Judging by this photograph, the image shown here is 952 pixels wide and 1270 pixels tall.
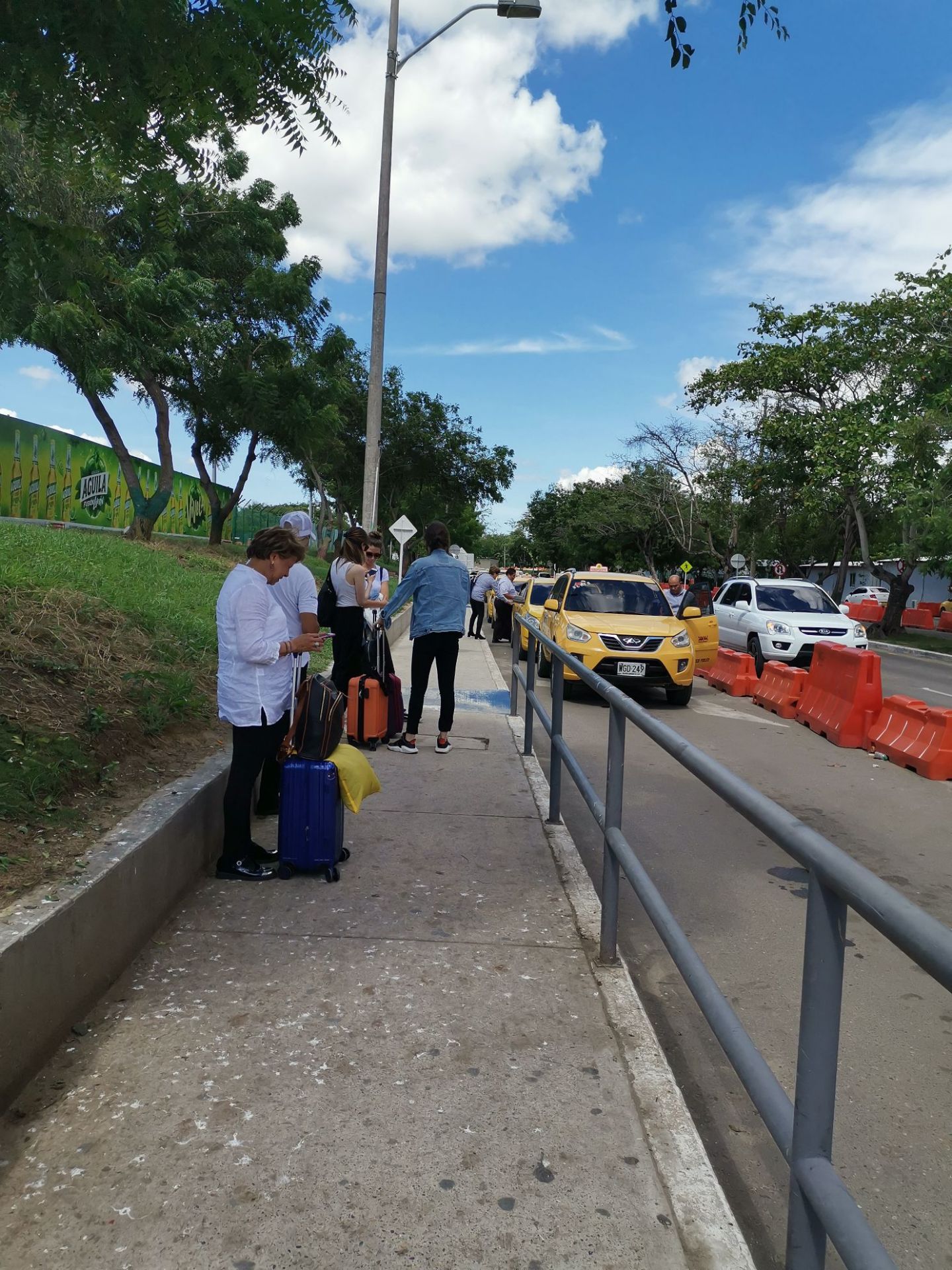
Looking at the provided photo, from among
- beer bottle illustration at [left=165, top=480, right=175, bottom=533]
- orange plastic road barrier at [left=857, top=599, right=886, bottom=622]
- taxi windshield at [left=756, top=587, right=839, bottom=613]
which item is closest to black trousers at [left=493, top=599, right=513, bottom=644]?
taxi windshield at [left=756, top=587, right=839, bottom=613]

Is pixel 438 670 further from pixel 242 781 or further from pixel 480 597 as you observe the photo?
pixel 480 597

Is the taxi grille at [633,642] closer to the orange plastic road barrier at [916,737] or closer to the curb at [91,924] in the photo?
the orange plastic road barrier at [916,737]

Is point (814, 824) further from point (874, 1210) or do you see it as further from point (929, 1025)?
point (874, 1210)

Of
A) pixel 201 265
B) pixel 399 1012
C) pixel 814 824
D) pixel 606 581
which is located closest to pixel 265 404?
pixel 201 265

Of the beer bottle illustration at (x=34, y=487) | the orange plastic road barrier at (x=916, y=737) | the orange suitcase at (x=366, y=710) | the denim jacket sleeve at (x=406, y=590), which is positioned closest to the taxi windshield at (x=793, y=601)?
the orange plastic road barrier at (x=916, y=737)

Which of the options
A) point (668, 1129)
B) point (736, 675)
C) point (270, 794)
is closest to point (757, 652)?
point (736, 675)

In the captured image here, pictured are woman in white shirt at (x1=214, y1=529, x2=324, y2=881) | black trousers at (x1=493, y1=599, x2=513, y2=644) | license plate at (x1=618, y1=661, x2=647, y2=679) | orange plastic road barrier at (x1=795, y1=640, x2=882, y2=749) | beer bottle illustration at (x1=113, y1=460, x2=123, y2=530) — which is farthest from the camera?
beer bottle illustration at (x1=113, y1=460, x2=123, y2=530)

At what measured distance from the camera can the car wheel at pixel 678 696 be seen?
1152 centimetres

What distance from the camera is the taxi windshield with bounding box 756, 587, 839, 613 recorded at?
16.5m

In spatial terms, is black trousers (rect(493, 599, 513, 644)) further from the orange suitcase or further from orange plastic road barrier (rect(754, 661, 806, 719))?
the orange suitcase

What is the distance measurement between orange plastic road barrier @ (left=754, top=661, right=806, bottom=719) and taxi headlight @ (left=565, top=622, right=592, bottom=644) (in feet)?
7.81

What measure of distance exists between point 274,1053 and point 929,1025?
233 centimetres

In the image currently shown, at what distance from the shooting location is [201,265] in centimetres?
2409

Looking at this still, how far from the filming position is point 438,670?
7.77 meters
